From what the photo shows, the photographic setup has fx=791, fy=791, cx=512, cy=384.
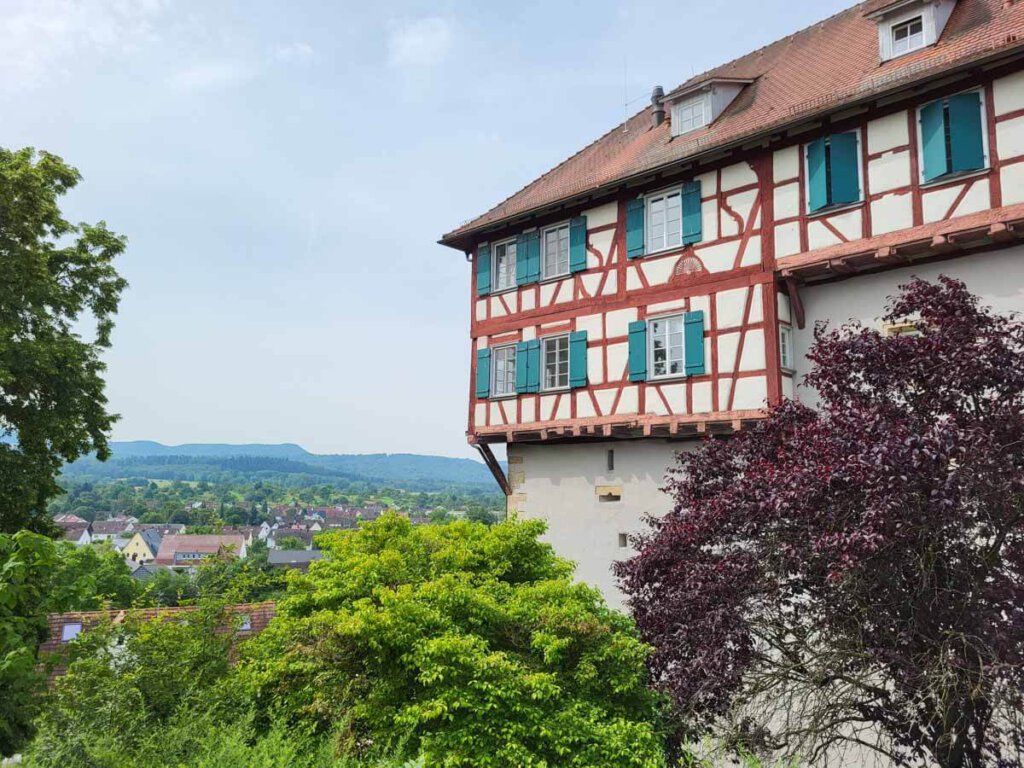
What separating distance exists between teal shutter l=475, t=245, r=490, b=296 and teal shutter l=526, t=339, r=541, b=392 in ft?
6.65

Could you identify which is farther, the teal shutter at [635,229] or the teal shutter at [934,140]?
the teal shutter at [635,229]

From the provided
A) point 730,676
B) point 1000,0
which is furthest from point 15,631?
point 1000,0

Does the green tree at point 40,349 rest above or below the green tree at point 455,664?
above

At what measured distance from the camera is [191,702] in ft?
29.2

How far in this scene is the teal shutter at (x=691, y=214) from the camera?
554 inches

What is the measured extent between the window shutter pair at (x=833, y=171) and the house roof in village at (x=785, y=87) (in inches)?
21.2

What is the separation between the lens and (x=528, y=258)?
55.0ft

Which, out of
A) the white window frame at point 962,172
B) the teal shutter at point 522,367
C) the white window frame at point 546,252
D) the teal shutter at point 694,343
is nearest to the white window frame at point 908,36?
the white window frame at point 962,172

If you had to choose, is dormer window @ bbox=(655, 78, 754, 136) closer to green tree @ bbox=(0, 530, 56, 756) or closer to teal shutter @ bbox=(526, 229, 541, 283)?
teal shutter @ bbox=(526, 229, 541, 283)

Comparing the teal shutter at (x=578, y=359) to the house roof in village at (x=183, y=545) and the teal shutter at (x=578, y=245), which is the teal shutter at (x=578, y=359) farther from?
the house roof in village at (x=183, y=545)

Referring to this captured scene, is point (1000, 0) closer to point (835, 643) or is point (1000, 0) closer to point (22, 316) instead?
point (835, 643)

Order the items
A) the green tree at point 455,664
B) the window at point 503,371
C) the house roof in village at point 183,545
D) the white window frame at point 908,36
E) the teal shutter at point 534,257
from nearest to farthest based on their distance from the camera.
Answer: the green tree at point 455,664
the white window frame at point 908,36
the teal shutter at point 534,257
the window at point 503,371
the house roof in village at point 183,545

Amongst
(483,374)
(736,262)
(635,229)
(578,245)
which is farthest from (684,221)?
(483,374)

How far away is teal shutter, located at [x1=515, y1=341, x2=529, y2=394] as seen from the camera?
53.6 feet
